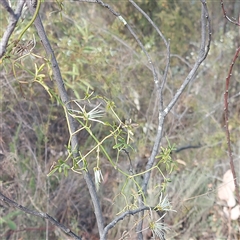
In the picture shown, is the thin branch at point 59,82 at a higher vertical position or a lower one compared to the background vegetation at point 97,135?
higher

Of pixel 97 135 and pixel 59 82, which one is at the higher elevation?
pixel 59 82

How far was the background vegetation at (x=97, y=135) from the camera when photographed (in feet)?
7.59

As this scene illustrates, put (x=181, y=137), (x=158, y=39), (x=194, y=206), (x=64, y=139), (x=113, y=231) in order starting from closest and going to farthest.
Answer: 1. (x=113, y=231)
2. (x=194, y=206)
3. (x=64, y=139)
4. (x=181, y=137)
5. (x=158, y=39)

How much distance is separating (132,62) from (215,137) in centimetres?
77

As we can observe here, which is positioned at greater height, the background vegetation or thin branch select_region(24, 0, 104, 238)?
thin branch select_region(24, 0, 104, 238)

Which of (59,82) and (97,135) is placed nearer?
(59,82)

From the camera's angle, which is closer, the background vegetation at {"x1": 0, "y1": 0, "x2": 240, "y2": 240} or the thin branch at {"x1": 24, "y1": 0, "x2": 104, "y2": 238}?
the thin branch at {"x1": 24, "y1": 0, "x2": 104, "y2": 238}

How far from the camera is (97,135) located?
280cm

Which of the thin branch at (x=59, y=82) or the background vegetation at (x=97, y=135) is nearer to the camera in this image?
the thin branch at (x=59, y=82)

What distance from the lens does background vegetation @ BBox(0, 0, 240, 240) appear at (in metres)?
2.31

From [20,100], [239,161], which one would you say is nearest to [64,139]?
[20,100]

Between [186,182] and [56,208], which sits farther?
[186,182]

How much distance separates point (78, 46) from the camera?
2.46m

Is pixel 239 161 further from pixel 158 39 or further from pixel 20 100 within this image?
pixel 158 39
